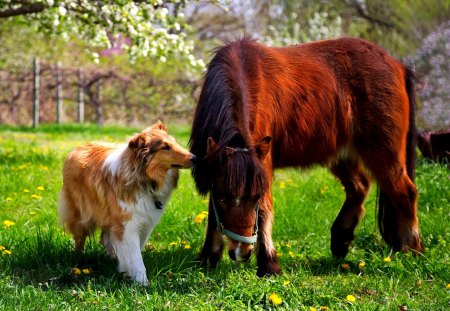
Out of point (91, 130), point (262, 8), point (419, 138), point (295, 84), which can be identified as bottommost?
point (91, 130)

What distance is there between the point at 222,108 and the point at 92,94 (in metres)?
12.6

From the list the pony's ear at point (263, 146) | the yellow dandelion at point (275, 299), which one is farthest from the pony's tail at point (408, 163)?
the yellow dandelion at point (275, 299)

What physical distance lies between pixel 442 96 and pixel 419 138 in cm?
474

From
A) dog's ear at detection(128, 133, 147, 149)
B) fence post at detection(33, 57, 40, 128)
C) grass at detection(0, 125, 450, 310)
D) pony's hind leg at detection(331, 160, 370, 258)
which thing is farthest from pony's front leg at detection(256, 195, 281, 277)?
fence post at detection(33, 57, 40, 128)

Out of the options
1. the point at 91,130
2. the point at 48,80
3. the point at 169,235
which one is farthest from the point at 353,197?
the point at 48,80

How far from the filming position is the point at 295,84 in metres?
4.68

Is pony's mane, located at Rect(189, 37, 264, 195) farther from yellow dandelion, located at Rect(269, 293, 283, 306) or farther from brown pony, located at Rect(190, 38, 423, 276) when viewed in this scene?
yellow dandelion, located at Rect(269, 293, 283, 306)

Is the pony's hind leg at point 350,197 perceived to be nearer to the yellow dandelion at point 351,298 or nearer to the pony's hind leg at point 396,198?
the pony's hind leg at point 396,198

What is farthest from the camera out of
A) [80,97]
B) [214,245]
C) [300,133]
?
[80,97]

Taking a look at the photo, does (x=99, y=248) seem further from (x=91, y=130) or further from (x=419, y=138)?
(x=91, y=130)

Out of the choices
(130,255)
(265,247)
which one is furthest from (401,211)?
(130,255)

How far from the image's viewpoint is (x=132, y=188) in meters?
4.28

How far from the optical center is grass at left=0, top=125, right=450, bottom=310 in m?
3.82

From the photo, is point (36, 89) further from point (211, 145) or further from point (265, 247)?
point (211, 145)
